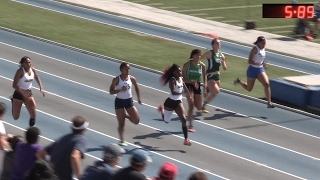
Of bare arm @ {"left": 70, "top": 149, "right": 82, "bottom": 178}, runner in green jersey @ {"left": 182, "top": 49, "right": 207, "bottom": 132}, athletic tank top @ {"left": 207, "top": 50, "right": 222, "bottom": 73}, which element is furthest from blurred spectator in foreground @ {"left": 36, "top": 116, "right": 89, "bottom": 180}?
athletic tank top @ {"left": 207, "top": 50, "right": 222, "bottom": 73}

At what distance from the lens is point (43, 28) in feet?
94.5

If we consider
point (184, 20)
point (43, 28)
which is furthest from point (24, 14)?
point (184, 20)

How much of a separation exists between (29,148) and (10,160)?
1.41ft

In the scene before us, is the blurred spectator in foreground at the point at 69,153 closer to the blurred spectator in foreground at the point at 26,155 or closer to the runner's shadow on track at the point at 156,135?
the blurred spectator in foreground at the point at 26,155

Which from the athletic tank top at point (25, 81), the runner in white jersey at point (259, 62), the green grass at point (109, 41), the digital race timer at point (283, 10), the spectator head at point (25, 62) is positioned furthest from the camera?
the green grass at point (109, 41)

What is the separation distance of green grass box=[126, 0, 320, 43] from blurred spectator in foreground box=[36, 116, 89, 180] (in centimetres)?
2262

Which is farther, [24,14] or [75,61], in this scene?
[24,14]

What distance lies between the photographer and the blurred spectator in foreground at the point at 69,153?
930 centimetres

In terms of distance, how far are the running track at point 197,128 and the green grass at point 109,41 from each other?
88.3 inches

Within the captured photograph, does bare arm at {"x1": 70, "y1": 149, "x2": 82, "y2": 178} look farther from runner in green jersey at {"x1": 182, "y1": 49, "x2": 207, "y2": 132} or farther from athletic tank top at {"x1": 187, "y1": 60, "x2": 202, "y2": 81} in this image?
athletic tank top at {"x1": 187, "y1": 60, "x2": 202, "y2": 81}

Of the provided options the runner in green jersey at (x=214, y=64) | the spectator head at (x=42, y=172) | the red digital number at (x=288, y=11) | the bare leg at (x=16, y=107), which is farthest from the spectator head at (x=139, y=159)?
the red digital number at (x=288, y=11)

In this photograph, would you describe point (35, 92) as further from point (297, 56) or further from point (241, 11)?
point (241, 11)

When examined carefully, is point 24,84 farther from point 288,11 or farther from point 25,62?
Answer: point 288,11

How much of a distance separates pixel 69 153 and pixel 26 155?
21.1 inches
